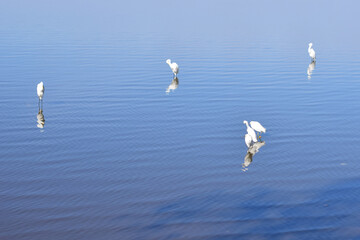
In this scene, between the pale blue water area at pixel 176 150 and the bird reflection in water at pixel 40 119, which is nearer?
the pale blue water area at pixel 176 150

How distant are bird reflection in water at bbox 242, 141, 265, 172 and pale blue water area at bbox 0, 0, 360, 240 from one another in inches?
6.5

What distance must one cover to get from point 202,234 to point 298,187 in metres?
3.49

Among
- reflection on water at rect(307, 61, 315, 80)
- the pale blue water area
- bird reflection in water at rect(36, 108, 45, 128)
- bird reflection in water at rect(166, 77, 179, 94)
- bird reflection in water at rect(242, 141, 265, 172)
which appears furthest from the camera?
reflection on water at rect(307, 61, 315, 80)

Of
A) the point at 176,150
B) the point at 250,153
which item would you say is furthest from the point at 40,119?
the point at 250,153

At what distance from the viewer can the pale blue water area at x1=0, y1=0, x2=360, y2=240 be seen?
1176 centimetres

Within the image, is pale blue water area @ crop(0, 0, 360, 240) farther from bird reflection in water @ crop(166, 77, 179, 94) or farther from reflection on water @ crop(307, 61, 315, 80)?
reflection on water @ crop(307, 61, 315, 80)

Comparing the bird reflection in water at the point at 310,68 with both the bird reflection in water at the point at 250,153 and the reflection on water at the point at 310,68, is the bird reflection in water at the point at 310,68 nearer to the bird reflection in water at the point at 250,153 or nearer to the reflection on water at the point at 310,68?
the reflection on water at the point at 310,68

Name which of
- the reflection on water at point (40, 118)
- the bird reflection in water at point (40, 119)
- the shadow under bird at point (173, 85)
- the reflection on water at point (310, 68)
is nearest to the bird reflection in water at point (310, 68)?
the reflection on water at point (310, 68)

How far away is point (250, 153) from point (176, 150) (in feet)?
6.82

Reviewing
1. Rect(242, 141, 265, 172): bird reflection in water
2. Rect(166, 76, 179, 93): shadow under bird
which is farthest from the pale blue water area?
Rect(166, 76, 179, 93): shadow under bird

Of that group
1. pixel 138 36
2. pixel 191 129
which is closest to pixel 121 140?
pixel 191 129

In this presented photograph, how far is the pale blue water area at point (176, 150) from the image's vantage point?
11758 millimetres

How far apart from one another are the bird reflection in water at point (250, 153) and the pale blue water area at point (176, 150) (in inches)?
6.5

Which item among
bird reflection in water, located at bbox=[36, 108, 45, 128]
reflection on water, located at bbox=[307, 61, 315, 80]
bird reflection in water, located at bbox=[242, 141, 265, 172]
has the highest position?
reflection on water, located at bbox=[307, 61, 315, 80]
